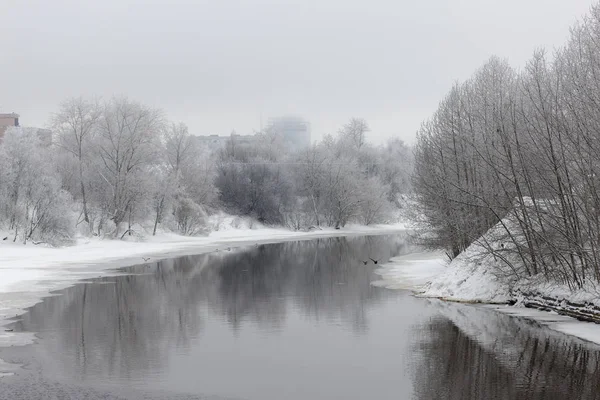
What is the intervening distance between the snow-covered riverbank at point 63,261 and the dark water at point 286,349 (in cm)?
108

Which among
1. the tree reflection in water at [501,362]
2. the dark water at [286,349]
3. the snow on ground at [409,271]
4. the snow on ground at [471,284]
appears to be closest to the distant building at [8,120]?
the snow on ground at [409,271]

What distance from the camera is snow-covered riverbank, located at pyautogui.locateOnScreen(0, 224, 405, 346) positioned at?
75.9 feet

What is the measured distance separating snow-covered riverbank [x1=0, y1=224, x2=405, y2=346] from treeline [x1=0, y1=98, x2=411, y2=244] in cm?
214

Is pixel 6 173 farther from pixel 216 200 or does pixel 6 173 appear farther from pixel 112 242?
pixel 216 200

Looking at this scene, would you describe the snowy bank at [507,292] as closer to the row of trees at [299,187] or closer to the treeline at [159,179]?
the treeline at [159,179]

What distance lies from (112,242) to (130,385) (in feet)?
148

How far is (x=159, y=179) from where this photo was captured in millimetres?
66625

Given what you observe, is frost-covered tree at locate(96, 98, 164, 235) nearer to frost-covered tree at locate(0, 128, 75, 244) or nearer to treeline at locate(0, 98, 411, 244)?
treeline at locate(0, 98, 411, 244)

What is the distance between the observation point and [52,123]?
215ft

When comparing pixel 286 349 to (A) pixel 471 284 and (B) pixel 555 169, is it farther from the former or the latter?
(A) pixel 471 284

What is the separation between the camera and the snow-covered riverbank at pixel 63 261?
2312cm

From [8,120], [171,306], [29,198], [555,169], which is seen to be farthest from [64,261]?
[8,120]

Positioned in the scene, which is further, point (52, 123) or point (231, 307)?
point (52, 123)

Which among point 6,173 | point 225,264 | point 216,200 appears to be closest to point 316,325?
point 225,264
